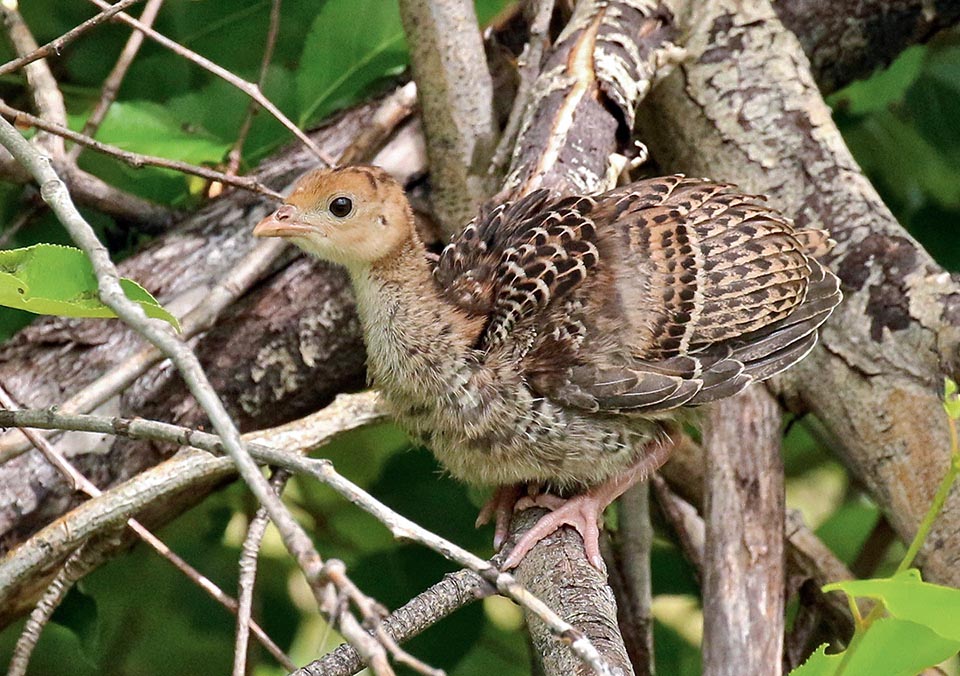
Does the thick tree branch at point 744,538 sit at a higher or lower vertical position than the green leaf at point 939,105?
lower

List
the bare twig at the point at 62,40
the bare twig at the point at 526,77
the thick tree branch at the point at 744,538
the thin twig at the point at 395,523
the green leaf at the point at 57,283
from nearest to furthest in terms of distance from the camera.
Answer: the thin twig at the point at 395,523 < the green leaf at the point at 57,283 < the bare twig at the point at 62,40 < the thick tree branch at the point at 744,538 < the bare twig at the point at 526,77

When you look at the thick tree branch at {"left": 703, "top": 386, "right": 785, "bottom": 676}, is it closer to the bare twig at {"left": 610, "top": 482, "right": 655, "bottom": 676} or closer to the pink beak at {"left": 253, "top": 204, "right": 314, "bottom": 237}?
the bare twig at {"left": 610, "top": 482, "right": 655, "bottom": 676}

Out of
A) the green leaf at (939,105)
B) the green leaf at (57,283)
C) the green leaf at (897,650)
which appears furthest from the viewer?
the green leaf at (939,105)

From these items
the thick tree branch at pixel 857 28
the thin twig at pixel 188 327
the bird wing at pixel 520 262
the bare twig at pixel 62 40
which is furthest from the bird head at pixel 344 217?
the thick tree branch at pixel 857 28

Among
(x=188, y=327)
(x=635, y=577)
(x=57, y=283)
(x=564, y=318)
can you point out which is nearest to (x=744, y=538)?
(x=635, y=577)

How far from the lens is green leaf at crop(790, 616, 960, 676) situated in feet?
3.69

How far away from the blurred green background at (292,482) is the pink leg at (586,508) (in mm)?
606

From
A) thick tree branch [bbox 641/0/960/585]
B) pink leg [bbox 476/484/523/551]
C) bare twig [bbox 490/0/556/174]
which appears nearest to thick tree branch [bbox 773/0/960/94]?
thick tree branch [bbox 641/0/960/585]

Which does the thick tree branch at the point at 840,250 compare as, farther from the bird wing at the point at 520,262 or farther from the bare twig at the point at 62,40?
the bare twig at the point at 62,40

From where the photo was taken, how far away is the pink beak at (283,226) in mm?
2053

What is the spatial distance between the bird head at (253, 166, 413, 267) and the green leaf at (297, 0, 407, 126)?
0.83 meters

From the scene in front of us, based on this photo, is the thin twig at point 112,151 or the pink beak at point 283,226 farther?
the pink beak at point 283,226

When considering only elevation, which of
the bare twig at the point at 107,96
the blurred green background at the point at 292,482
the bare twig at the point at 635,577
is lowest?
the bare twig at the point at 635,577

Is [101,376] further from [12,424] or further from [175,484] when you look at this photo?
[12,424]
